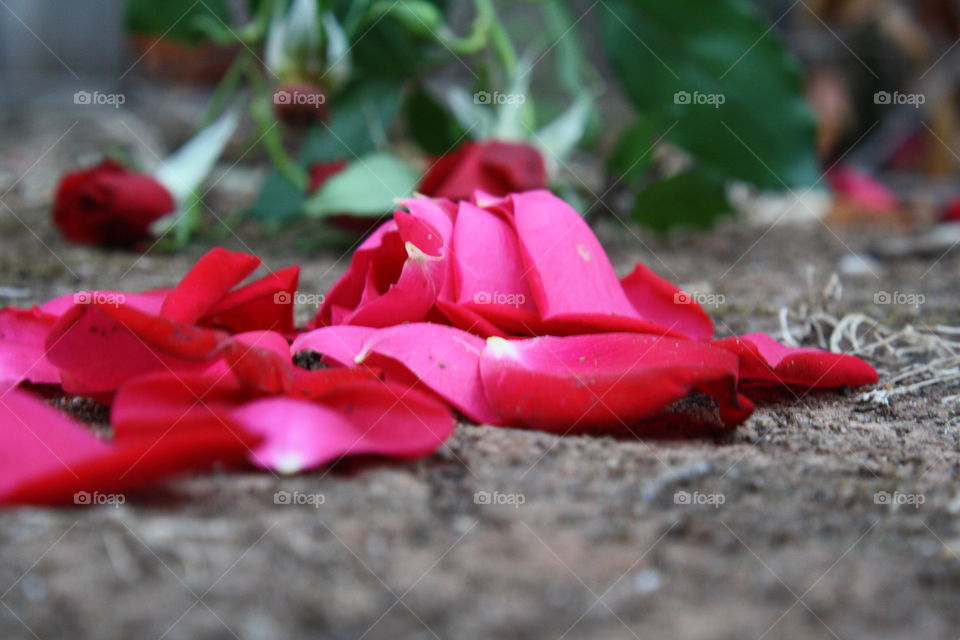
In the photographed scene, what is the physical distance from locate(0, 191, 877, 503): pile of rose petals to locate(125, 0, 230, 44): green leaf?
805 mm

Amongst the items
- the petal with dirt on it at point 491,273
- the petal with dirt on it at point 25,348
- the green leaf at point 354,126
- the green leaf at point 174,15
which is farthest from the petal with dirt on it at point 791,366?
the green leaf at point 174,15

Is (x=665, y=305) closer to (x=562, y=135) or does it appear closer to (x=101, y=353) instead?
(x=101, y=353)

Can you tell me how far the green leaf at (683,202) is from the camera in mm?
1192

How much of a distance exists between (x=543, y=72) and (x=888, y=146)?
3.80 ft

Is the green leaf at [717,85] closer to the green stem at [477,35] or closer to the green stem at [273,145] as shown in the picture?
the green stem at [477,35]

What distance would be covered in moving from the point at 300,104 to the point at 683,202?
20.9 inches

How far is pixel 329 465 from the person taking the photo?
400 mm

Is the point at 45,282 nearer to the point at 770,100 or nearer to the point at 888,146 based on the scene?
the point at 770,100

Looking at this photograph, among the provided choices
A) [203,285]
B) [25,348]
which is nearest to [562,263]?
[203,285]

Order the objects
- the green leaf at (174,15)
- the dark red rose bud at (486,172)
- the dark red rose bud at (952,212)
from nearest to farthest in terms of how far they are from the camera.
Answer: the dark red rose bud at (486,172)
the green leaf at (174,15)
the dark red rose bud at (952,212)

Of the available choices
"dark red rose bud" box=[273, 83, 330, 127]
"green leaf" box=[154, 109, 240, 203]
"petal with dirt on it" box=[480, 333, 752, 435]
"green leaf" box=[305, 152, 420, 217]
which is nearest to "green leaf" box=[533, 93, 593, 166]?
"green leaf" box=[305, 152, 420, 217]

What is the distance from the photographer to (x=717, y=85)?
109 cm

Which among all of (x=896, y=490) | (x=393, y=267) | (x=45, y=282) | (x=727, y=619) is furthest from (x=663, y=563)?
(x=45, y=282)

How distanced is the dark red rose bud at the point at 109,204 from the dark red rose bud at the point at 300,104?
17cm
